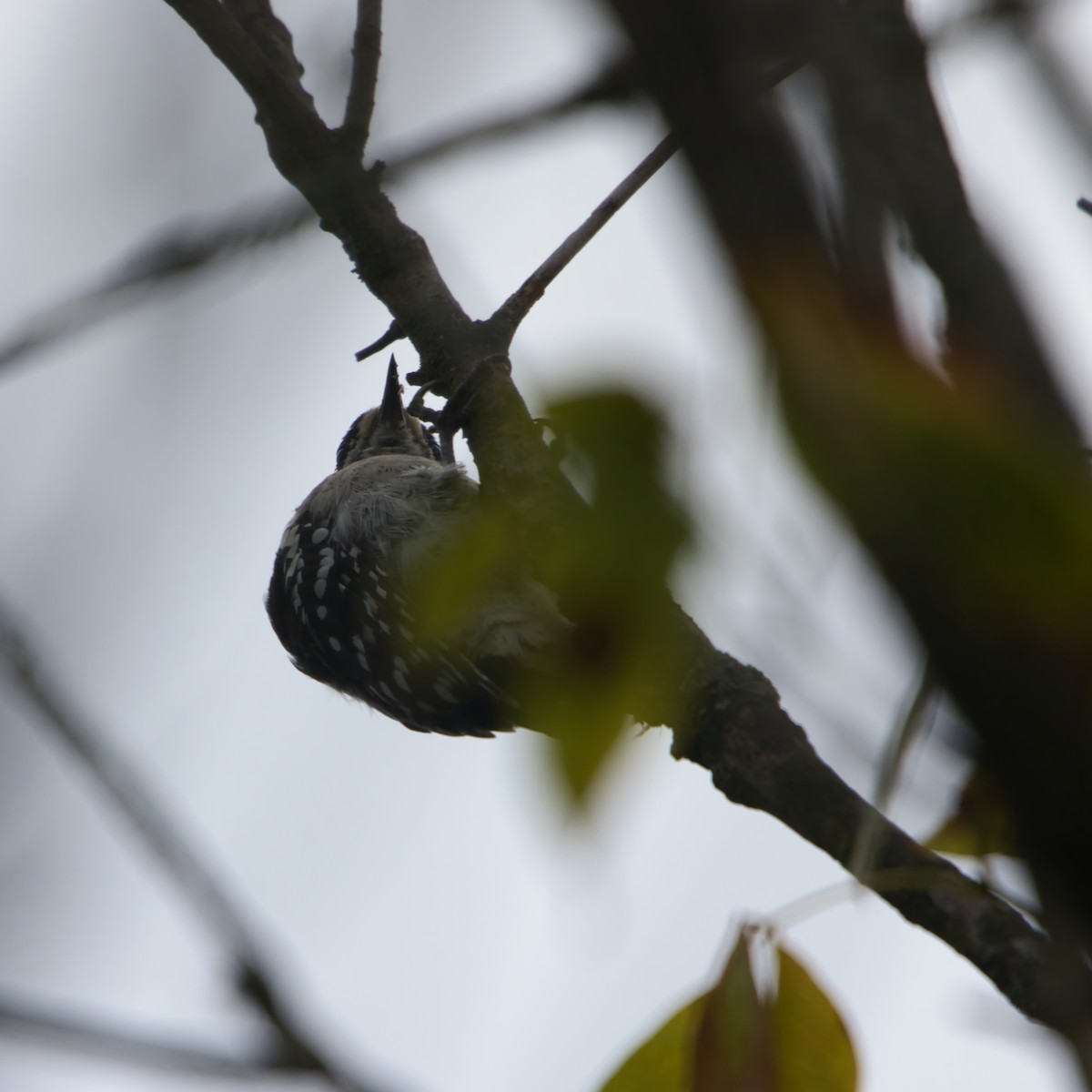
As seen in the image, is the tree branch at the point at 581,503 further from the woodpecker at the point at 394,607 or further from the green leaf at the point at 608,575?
the woodpecker at the point at 394,607

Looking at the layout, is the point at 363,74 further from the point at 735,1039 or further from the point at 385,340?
the point at 735,1039

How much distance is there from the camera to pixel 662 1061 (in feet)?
5.97

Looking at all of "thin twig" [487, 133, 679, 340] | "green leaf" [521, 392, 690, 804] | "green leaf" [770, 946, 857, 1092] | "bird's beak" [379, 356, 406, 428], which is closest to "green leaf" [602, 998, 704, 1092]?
"green leaf" [770, 946, 857, 1092]

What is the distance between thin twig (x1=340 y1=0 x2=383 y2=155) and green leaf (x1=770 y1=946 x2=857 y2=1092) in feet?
8.75

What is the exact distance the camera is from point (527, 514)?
215 centimetres

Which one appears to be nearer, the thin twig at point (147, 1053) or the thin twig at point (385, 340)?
the thin twig at point (147, 1053)

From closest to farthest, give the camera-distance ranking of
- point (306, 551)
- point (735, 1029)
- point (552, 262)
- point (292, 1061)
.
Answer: point (292, 1061) → point (735, 1029) → point (552, 262) → point (306, 551)

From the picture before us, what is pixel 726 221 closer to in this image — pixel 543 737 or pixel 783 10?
pixel 783 10

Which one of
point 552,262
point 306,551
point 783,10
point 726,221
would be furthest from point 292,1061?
point 306,551

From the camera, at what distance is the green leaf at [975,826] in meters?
1.63

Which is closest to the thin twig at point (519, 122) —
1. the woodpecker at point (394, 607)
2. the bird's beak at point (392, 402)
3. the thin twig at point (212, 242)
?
the thin twig at point (212, 242)

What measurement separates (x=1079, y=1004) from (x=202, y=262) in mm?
1409

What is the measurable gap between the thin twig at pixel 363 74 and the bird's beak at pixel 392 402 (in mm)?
3185

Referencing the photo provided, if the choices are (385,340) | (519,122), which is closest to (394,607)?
(385,340)
